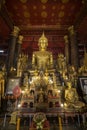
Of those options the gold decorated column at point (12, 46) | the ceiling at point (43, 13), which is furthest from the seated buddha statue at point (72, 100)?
the ceiling at point (43, 13)

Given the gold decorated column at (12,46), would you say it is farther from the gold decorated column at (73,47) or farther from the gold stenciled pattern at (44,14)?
the gold decorated column at (73,47)

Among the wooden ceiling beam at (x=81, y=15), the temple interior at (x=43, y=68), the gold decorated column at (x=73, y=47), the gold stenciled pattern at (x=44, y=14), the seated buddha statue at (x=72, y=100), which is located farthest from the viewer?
the gold stenciled pattern at (x=44, y=14)

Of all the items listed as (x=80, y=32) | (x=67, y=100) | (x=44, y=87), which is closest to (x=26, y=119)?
(x=44, y=87)

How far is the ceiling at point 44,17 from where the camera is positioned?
8789 millimetres

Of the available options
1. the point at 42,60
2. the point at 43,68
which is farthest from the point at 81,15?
the point at 43,68

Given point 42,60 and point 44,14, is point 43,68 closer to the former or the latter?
point 42,60

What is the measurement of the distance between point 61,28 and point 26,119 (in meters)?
7.40

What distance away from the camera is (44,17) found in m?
10.1

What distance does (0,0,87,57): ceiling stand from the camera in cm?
879

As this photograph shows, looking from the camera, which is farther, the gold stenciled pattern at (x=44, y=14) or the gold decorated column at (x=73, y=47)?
the gold stenciled pattern at (x=44, y=14)

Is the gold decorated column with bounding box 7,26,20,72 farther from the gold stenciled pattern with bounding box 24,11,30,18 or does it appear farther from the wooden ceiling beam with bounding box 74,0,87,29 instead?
the wooden ceiling beam with bounding box 74,0,87,29

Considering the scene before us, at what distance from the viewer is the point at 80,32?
10.1 metres

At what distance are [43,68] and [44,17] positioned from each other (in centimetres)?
353

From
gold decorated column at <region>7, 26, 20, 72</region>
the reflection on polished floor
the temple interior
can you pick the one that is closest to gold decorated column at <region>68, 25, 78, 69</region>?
the temple interior
